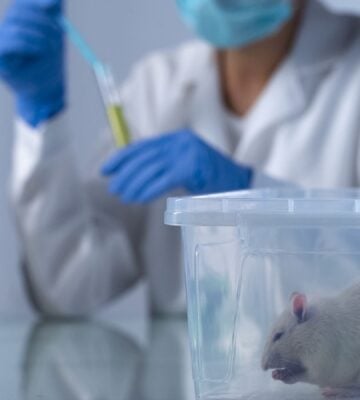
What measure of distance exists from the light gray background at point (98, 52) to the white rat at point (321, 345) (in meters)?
1.32

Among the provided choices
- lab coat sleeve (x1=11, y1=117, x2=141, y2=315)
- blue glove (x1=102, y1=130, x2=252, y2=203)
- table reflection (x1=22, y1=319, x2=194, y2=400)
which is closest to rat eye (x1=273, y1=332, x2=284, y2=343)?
table reflection (x1=22, y1=319, x2=194, y2=400)

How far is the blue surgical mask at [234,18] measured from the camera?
4.61 feet

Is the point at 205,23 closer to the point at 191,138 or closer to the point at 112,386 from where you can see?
the point at 191,138

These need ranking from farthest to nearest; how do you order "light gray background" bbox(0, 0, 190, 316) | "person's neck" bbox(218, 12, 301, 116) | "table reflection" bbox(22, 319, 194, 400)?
1. "light gray background" bbox(0, 0, 190, 316)
2. "person's neck" bbox(218, 12, 301, 116)
3. "table reflection" bbox(22, 319, 194, 400)

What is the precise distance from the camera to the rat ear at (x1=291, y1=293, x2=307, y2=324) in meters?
0.64

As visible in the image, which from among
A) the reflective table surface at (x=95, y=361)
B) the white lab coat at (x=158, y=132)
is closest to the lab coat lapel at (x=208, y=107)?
the white lab coat at (x=158, y=132)

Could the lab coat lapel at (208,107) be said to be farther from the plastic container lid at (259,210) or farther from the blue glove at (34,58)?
the plastic container lid at (259,210)

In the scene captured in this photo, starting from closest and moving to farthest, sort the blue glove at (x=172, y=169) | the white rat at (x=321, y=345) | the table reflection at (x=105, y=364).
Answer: the white rat at (x=321, y=345)
the table reflection at (x=105, y=364)
the blue glove at (x=172, y=169)

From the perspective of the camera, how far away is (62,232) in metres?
1.52

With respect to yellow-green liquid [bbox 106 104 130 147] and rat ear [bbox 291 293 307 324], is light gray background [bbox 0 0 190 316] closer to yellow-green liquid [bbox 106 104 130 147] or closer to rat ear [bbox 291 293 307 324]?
yellow-green liquid [bbox 106 104 130 147]

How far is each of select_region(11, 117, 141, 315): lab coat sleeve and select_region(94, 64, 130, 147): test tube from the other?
0.10m

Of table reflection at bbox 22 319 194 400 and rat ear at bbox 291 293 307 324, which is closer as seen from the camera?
rat ear at bbox 291 293 307 324

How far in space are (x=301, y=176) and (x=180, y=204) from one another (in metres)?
0.74

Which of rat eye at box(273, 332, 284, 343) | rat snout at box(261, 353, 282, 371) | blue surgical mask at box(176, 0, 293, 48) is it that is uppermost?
blue surgical mask at box(176, 0, 293, 48)
